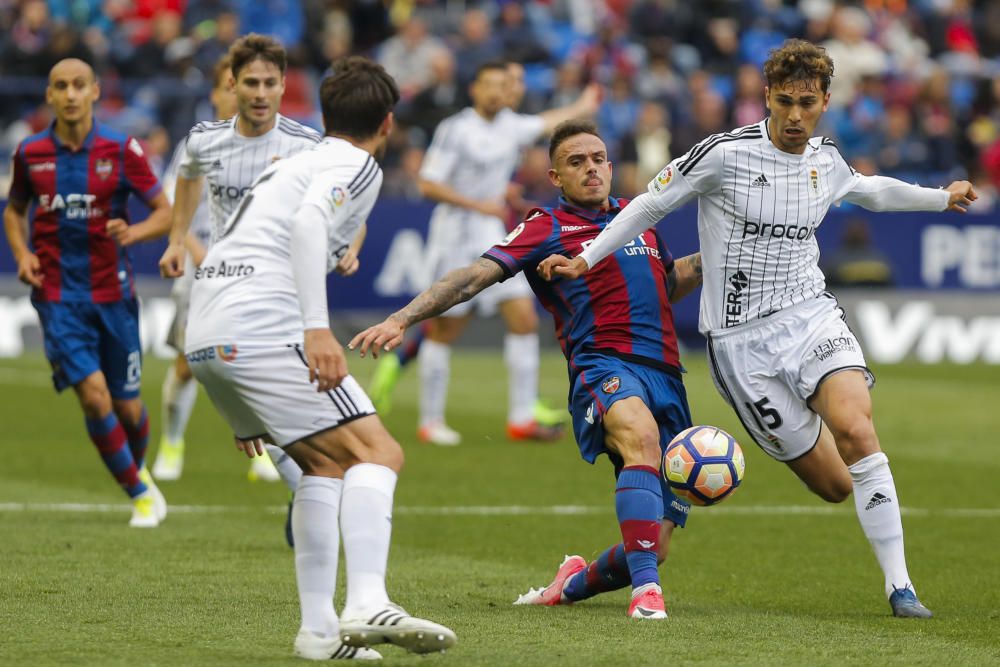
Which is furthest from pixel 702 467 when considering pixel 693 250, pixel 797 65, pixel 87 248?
pixel 693 250

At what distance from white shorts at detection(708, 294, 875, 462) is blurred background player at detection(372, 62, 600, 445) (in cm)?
664

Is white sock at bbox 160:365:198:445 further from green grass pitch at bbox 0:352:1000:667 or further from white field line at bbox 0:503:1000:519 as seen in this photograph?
white field line at bbox 0:503:1000:519

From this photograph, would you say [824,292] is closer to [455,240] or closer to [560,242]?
[560,242]

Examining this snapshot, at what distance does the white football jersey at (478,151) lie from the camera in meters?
14.3

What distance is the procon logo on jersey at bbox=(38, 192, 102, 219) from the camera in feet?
32.0

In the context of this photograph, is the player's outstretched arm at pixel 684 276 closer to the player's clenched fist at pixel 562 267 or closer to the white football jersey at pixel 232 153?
the player's clenched fist at pixel 562 267

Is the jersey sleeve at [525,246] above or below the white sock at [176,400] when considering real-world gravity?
above

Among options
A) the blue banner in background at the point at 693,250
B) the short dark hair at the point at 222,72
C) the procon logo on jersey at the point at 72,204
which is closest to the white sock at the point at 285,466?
the procon logo on jersey at the point at 72,204

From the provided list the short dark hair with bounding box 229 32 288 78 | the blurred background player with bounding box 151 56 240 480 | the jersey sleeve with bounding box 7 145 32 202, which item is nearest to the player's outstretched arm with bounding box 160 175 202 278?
the jersey sleeve with bounding box 7 145 32 202

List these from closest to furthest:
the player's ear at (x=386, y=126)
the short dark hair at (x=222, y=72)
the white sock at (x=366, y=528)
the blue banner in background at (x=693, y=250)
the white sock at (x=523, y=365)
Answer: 1. the white sock at (x=366, y=528)
2. the player's ear at (x=386, y=126)
3. the short dark hair at (x=222, y=72)
4. the white sock at (x=523, y=365)
5. the blue banner in background at (x=693, y=250)

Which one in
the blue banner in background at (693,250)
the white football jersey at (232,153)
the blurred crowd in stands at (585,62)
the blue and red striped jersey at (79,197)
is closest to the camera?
the white football jersey at (232,153)

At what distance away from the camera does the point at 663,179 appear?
7.26 metres

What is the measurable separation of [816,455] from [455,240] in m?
7.36

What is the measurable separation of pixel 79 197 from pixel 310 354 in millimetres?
4646
